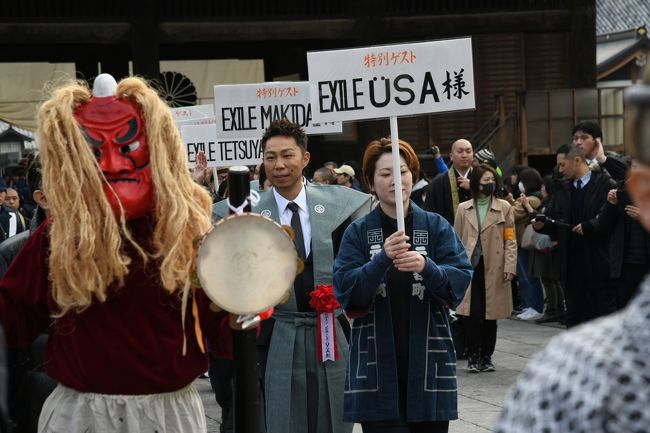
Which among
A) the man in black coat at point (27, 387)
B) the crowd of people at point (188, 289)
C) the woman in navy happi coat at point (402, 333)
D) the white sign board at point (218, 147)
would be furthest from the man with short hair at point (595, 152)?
the man in black coat at point (27, 387)

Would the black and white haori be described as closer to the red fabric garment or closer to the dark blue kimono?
the red fabric garment

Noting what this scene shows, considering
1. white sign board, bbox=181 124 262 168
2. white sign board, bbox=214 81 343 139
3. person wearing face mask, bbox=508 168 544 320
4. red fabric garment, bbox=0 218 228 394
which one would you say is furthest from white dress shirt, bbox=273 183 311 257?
person wearing face mask, bbox=508 168 544 320

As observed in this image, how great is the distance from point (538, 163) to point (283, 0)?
15.7 feet

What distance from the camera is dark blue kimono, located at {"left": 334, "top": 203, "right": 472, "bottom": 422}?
16.8 feet

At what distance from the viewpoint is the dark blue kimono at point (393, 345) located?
16.8 feet

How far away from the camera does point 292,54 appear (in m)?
19.0

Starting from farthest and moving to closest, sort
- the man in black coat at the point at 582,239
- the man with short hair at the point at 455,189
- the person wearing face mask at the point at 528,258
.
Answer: the person wearing face mask at the point at 528,258
the man with short hair at the point at 455,189
the man in black coat at the point at 582,239

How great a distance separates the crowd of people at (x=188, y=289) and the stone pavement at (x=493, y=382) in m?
1.30

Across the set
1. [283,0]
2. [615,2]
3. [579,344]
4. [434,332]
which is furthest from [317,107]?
[615,2]

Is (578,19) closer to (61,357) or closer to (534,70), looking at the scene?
(534,70)

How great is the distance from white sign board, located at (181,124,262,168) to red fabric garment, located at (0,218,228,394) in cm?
595

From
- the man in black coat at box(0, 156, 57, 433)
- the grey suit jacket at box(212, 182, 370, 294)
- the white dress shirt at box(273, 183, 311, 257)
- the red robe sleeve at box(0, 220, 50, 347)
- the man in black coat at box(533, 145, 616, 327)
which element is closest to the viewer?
the red robe sleeve at box(0, 220, 50, 347)

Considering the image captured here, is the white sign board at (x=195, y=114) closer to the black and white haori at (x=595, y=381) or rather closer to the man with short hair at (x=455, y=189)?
the man with short hair at (x=455, y=189)

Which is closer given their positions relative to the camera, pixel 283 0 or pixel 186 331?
pixel 186 331
